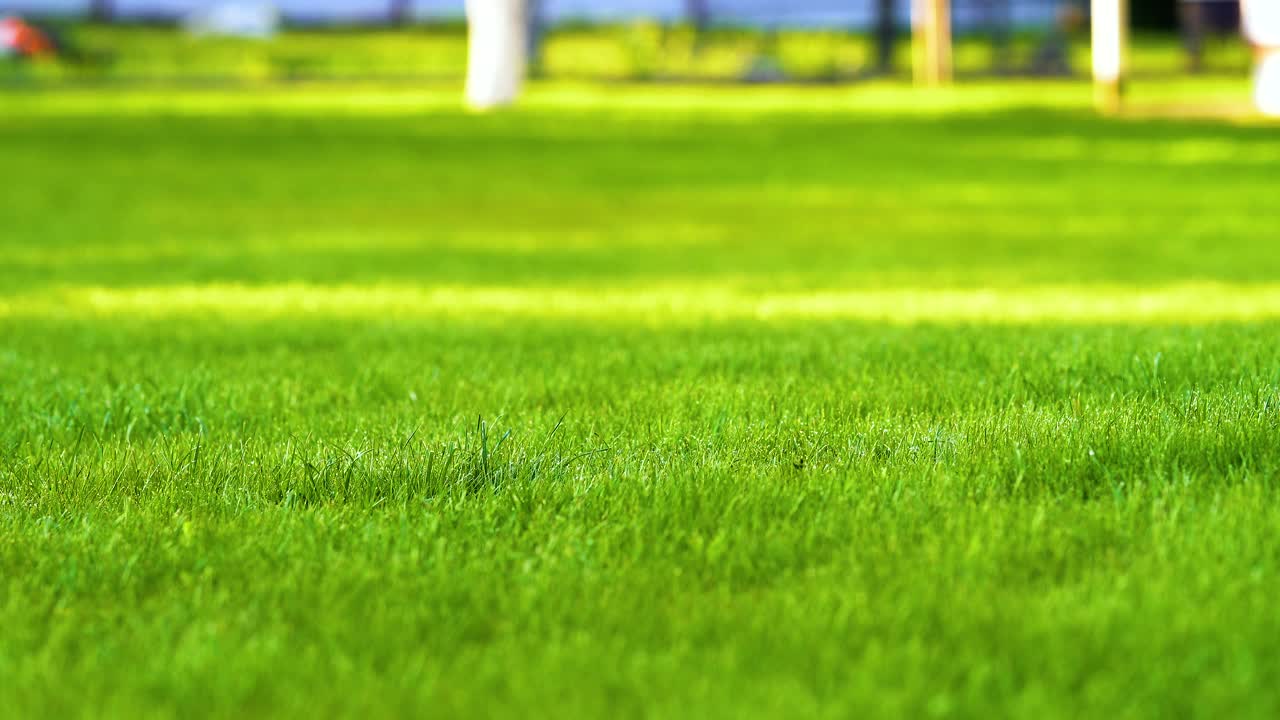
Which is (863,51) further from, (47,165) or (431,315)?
(431,315)

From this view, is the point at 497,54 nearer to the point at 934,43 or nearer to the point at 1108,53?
the point at 934,43

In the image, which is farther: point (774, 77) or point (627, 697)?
point (774, 77)

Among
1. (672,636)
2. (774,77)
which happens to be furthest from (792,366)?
(774,77)

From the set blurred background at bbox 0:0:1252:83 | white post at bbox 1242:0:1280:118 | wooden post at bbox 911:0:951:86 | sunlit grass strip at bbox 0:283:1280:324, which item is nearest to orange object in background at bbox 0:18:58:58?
blurred background at bbox 0:0:1252:83

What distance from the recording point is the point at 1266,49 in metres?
24.6

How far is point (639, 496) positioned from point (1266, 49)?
23.4 metres

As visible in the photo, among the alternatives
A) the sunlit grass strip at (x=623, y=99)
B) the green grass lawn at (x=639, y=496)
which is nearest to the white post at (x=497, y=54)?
the sunlit grass strip at (x=623, y=99)

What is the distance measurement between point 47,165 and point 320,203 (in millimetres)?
4906

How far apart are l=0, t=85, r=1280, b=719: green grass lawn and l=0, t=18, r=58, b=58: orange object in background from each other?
27210 mm

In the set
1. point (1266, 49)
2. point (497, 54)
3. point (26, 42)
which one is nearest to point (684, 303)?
point (1266, 49)

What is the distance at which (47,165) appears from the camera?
2023 cm

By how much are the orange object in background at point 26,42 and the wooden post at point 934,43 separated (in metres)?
17.2

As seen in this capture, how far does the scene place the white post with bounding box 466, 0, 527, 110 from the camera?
2852 centimetres

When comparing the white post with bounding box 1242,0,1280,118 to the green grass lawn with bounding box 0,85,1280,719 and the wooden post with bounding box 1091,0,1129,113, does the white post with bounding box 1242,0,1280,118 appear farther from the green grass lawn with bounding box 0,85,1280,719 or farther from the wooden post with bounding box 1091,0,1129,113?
the green grass lawn with bounding box 0,85,1280,719
